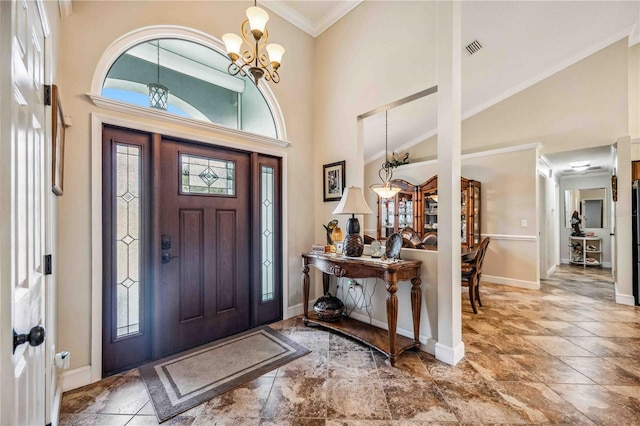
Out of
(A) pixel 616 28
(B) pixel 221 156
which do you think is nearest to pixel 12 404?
(B) pixel 221 156

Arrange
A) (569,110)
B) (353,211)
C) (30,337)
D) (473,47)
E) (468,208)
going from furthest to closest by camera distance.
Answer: (468,208) → (569,110) → (473,47) → (353,211) → (30,337)

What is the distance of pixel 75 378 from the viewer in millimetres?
1938

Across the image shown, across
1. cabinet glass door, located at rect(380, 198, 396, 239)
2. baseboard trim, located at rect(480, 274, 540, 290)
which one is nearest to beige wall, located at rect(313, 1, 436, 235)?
cabinet glass door, located at rect(380, 198, 396, 239)

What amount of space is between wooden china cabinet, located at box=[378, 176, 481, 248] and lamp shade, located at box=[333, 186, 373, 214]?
108 inches

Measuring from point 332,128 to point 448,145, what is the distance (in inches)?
58.9

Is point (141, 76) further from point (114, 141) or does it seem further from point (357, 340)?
point (357, 340)

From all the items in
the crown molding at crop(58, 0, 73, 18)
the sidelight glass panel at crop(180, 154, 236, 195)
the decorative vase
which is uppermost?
the crown molding at crop(58, 0, 73, 18)

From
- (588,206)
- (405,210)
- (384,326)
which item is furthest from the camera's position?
(588,206)

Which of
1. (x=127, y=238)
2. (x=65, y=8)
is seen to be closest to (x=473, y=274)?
(x=127, y=238)

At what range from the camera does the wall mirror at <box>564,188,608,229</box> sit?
20.9 feet

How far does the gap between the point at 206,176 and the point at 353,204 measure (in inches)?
58.1

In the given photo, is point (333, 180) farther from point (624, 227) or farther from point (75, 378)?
point (624, 227)

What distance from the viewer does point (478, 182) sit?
16.6 feet

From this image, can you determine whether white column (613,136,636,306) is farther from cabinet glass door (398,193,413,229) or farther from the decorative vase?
the decorative vase
